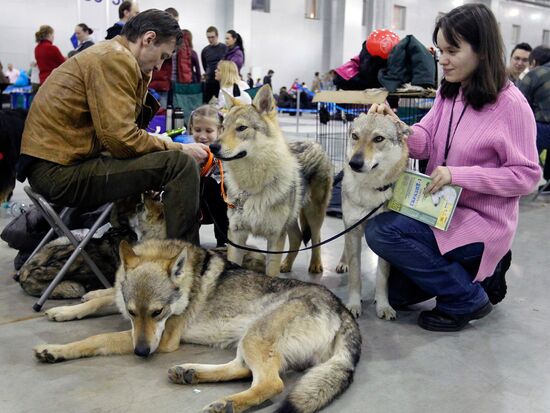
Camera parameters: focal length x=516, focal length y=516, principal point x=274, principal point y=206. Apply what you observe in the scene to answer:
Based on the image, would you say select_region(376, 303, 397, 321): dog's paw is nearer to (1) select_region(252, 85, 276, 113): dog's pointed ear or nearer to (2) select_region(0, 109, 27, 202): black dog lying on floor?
(1) select_region(252, 85, 276, 113): dog's pointed ear

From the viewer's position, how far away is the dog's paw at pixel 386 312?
288 cm

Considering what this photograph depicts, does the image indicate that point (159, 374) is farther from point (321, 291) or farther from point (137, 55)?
point (137, 55)

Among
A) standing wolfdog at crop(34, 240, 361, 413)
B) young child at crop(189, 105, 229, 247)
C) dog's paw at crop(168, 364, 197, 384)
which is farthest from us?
young child at crop(189, 105, 229, 247)

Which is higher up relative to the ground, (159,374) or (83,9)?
(83,9)

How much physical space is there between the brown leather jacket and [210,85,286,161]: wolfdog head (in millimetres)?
427

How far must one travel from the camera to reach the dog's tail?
1790 millimetres

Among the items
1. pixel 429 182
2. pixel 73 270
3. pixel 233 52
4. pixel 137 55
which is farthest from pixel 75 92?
pixel 233 52

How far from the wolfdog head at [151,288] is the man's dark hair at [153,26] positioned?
1.20 meters

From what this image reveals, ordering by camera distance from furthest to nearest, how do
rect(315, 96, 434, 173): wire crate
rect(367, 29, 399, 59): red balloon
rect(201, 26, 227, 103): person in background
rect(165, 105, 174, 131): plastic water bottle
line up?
rect(201, 26, 227, 103): person in background
rect(165, 105, 174, 131): plastic water bottle
rect(315, 96, 434, 173): wire crate
rect(367, 29, 399, 59): red balloon

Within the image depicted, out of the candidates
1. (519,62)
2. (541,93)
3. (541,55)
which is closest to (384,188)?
(541,93)

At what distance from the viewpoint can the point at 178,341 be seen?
239 cm

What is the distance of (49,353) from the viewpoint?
221 cm

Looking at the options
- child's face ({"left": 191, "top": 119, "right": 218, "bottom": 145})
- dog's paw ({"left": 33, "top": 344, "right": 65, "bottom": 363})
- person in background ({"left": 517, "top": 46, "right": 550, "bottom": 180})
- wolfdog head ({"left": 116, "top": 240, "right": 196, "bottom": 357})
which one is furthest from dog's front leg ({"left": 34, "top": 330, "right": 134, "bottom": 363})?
person in background ({"left": 517, "top": 46, "right": 550, "bottom": 180})

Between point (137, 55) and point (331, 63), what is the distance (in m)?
21.7
